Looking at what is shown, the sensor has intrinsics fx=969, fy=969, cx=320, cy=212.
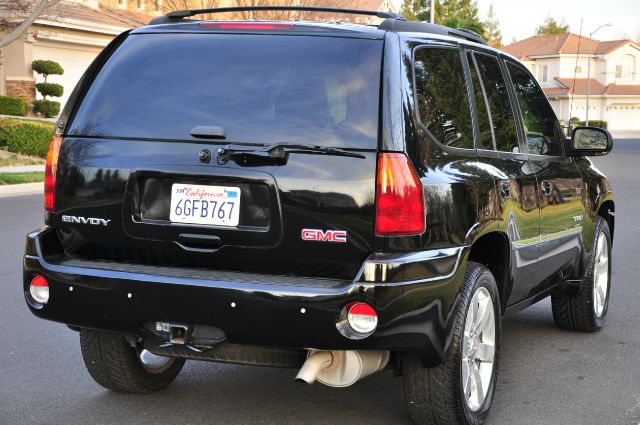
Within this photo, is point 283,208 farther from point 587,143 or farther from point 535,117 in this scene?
point 587,143

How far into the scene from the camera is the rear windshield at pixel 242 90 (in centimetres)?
407

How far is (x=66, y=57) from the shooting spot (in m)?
36.6

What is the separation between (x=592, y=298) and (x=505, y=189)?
1996mm

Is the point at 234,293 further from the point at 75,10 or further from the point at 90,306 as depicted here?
the point at 75,10

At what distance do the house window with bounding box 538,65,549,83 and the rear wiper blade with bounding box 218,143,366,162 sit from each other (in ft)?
331

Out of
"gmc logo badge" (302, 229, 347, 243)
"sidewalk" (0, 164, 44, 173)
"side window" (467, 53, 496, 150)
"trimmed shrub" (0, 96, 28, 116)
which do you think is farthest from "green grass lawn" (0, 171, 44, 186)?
"gmc logo badge" (302, 229, 347, 243)

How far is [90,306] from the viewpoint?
13.8ft

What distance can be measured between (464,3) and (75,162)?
Answer: 92835 mm

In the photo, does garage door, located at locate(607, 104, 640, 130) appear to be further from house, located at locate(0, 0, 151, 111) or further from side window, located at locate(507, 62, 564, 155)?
side window, located at locate(507, 62, 564, 155)

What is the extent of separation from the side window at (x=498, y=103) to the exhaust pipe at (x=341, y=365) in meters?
1.55

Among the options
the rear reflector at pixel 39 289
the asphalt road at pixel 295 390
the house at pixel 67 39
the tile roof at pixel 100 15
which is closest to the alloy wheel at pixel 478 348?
the asphalt road at pixel 295 390

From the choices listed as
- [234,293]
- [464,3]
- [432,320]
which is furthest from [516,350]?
[464,3]

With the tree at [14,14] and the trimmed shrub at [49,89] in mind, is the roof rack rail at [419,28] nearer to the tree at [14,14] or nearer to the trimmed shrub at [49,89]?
the tree at [14,14]

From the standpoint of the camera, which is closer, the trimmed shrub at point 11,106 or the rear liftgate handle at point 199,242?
the rear liftgate handle at point 199,242
